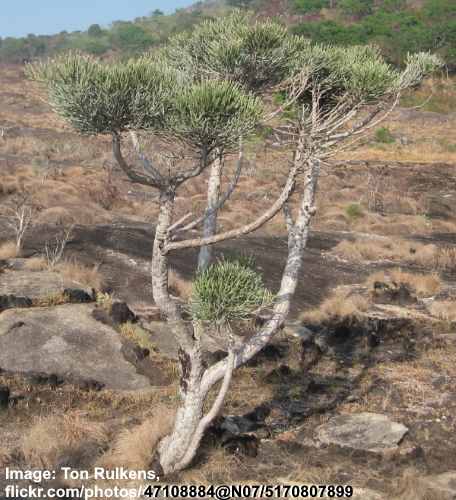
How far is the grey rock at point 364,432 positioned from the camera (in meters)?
9.10

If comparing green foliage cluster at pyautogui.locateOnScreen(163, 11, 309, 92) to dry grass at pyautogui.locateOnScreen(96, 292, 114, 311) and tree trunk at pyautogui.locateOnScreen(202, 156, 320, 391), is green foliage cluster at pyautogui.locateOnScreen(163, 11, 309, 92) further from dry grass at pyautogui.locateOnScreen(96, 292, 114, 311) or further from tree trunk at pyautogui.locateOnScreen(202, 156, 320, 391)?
dry grass at pyautogui.locateOnScreen(96, 292, 114, 311)

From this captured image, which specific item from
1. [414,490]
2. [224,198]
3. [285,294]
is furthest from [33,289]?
[414,490]

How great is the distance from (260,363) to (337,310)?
4.18 meters

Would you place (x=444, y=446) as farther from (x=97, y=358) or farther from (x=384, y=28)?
(x=384, y=28)

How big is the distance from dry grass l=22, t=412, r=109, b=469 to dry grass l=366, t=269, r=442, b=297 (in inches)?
484

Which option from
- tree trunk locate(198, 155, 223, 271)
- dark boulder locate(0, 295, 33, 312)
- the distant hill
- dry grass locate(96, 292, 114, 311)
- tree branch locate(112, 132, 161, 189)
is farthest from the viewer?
the distant hill

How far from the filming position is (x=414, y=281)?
1969 centimetres

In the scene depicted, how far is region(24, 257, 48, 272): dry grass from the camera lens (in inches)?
637

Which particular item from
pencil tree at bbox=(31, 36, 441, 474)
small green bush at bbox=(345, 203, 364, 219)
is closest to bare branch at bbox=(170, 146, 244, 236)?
pencil tree at bbox=(31, 36, 441, 474)

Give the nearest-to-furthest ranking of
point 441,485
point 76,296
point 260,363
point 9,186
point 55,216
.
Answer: point 441,485 → point 260,363 → point 76,296 → point 55,216 → point 9,186

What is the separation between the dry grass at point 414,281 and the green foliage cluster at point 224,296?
512 inches

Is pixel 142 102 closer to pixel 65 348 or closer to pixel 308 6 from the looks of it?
pixel 65 348

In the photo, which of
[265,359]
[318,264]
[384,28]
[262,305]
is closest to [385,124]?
[384,28]

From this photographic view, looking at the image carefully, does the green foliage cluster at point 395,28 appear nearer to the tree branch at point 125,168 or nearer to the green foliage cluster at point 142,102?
the tree branch at point 125,168
